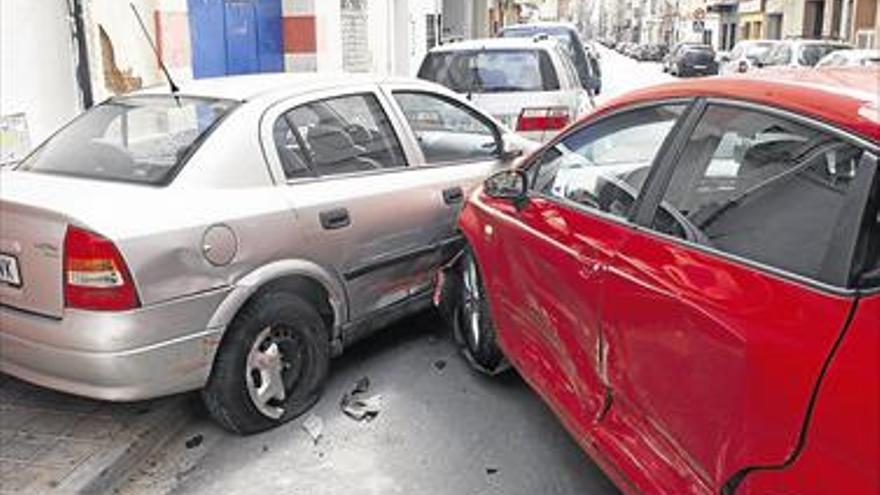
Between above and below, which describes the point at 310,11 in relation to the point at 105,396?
above

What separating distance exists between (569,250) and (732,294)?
1.04 metres

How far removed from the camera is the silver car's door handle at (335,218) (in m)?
4.36

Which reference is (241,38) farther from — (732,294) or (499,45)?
(732,294)

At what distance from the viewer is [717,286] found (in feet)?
8.54

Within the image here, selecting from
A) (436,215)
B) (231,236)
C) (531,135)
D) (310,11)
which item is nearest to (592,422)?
(231,236)

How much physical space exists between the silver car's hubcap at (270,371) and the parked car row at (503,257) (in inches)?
0.5

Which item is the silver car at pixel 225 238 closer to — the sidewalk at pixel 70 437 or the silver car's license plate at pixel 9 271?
the silver car's license plate at pixel 9 271

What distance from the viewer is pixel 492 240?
14.5 ft

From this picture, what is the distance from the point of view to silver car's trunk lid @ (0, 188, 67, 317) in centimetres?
361

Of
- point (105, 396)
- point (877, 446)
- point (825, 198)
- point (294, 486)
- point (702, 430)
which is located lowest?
point (294, 486)

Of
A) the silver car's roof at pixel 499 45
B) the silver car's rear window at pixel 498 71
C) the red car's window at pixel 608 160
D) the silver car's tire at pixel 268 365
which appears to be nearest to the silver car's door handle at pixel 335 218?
the silver car's tire at pixel 268 365

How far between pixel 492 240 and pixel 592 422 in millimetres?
1318

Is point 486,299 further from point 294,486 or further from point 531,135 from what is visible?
point 531,135

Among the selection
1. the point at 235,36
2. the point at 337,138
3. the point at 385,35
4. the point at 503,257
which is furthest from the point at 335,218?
the point at 385,35
